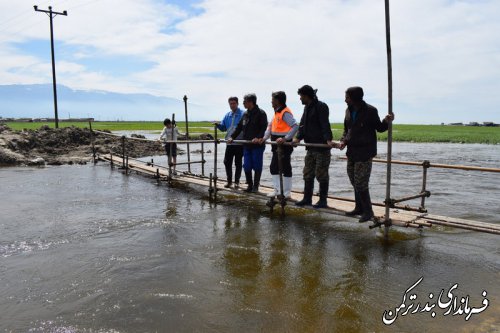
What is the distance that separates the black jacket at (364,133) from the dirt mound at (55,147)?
15.6 m

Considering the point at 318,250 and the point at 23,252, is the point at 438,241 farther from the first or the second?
the point at 23,252

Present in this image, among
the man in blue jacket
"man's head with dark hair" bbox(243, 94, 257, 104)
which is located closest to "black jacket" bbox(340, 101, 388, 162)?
"man's head with dark hair" bbox(243, 94, 257, 104)

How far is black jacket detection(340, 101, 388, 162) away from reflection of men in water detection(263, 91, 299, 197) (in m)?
1.52

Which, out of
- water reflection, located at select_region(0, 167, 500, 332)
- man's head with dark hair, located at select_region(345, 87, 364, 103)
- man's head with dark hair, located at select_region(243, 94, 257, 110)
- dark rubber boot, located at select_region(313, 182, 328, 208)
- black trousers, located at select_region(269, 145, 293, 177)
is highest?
man's head with dark hair, located at select_region(243, 94, 257, 110)

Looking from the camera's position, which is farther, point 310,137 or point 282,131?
point 282,131

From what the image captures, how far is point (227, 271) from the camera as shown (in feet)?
15.9

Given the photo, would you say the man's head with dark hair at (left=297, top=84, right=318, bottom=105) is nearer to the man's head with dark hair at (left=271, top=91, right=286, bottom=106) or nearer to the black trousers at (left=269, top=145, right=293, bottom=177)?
the man's head with dark hair at (left=271, top=91, right=286, bottom=106)

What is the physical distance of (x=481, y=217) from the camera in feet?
27.1

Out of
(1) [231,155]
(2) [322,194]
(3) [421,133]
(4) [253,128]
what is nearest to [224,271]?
(2) [322,194]

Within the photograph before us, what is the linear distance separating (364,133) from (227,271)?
2.77 metres

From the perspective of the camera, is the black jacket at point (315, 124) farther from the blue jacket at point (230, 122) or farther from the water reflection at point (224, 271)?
the blue jacket at point (230, 122)

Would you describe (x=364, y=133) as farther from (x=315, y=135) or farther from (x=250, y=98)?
(x=250, y=98)

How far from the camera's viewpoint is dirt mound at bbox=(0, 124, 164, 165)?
17.8 meters

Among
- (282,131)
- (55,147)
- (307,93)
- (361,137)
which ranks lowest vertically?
(55,147)
